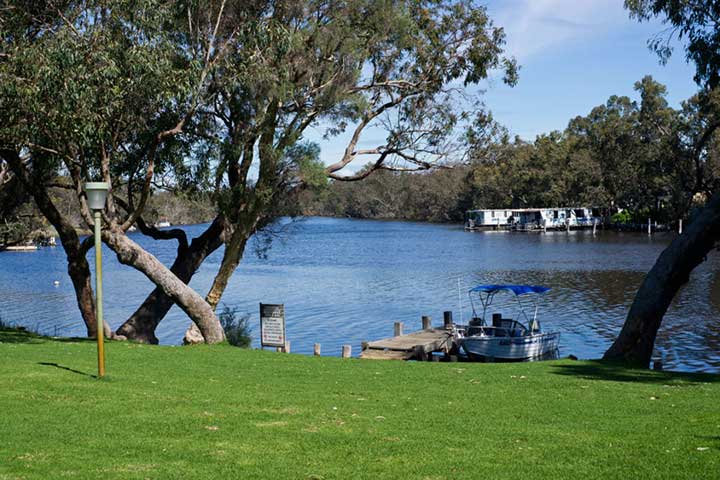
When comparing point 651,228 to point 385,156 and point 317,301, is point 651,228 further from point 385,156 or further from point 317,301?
point 385,156

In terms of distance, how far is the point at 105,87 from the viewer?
16.3 metres

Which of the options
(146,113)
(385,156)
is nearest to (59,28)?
(146,113)

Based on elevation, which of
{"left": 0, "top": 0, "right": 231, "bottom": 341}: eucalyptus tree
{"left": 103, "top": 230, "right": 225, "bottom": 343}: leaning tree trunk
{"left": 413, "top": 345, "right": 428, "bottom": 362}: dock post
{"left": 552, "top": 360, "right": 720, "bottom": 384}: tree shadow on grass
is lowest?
{"left": 413, "top": 345, "right": 428, "bottom": 362}: dock post

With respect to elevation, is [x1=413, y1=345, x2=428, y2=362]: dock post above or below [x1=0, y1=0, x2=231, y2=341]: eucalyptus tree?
below

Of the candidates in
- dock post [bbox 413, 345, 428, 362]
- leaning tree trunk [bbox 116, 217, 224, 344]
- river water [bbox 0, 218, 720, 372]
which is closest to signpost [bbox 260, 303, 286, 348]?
leaning tree trunk [bbox 116, 217, 224, 344]

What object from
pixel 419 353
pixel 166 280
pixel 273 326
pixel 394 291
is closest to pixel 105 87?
pixel 166 280

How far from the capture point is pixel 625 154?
94.9 m

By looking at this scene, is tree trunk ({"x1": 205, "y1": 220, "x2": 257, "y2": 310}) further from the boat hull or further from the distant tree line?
the distant tree line

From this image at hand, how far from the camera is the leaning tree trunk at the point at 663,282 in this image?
1769 centimetres

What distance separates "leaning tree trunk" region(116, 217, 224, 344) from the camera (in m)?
23.1

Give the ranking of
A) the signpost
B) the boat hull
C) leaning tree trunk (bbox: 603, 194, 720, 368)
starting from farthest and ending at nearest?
the boat hull < the signpost < leaning tree trunk (bbox: 603, 194, 720, 368)

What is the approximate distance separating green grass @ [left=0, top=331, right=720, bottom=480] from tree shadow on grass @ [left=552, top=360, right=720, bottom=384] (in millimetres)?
80

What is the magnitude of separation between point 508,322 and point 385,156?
21.1 feet

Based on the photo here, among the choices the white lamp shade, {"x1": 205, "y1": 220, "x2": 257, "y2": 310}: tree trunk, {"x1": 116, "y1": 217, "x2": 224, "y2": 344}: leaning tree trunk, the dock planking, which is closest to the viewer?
the white lamp shade
